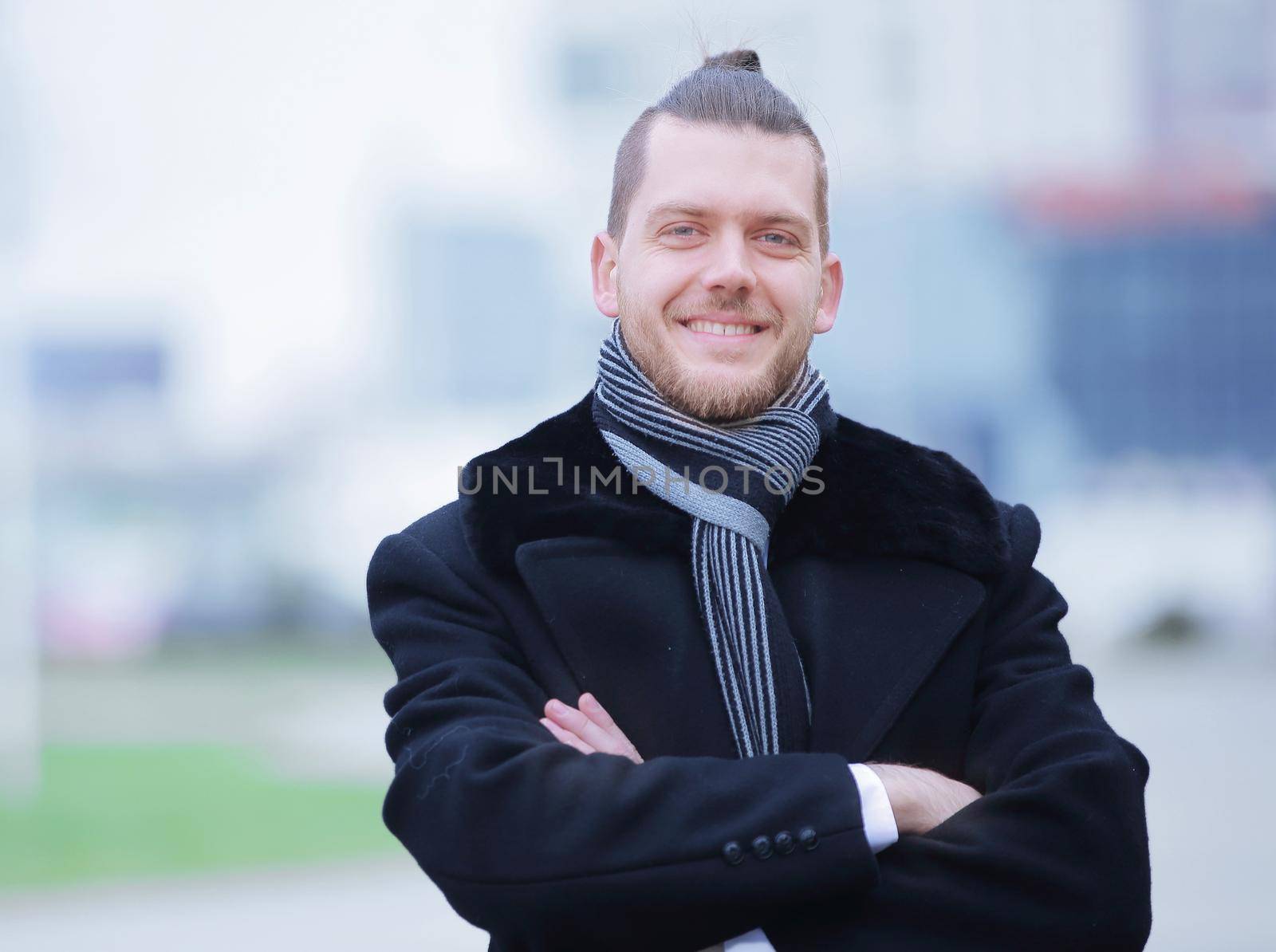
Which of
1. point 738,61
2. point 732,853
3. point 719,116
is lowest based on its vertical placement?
point 732,853

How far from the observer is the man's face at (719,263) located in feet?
7.36

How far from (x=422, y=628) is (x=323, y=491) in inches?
1241

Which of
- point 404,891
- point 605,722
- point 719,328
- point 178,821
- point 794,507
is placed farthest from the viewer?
point 178,821

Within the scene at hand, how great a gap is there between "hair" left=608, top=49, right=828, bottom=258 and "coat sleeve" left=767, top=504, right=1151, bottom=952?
0.82m

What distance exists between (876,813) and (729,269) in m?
0.79

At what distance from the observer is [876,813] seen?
2.01 m

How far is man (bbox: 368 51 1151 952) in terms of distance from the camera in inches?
77.2

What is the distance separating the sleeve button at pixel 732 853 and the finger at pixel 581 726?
0.24 metres

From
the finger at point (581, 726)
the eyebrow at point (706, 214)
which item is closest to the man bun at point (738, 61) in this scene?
Answer: the eyebrow at point (706, 214)

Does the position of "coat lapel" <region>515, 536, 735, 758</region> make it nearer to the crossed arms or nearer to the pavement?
the crossed arms

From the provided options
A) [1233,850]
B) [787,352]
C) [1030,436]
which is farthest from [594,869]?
[1030,436]

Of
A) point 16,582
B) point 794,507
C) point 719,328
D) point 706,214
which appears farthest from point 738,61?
point 16,582

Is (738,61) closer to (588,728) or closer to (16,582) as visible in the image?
(588,728)

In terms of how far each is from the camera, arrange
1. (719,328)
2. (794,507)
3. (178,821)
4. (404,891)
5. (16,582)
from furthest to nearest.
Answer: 1. (16,582)
2. (178,821)
3. (404,891)
4. (794,507)
5. (719,328)
